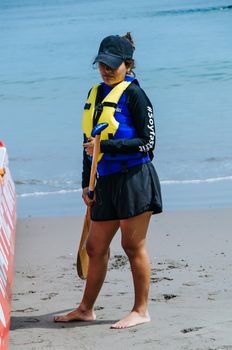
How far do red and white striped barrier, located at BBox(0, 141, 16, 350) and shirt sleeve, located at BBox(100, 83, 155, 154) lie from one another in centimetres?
96

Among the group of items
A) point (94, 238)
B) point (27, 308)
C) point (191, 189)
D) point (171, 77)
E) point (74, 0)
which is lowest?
point (74, 0)

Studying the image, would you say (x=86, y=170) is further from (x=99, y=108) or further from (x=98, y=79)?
(x=98, y=79)

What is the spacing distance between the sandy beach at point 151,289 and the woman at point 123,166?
25cm

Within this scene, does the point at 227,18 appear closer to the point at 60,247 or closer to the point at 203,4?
the point at 203,4

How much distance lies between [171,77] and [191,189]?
11764 millimetres

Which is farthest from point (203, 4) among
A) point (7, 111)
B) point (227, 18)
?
point (7, 111)

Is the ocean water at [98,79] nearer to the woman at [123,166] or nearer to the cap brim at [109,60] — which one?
the woman at [123,166]

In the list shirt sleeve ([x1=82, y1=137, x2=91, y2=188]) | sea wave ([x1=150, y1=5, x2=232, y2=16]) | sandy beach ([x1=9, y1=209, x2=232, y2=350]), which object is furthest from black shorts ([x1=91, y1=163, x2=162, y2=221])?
sea wave ([x1=150, y1=5, x2=232, y2=16])

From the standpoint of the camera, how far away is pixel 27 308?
20.0 ft

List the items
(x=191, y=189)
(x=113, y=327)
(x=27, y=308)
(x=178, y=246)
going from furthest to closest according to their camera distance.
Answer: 1. (x=191, y=189)
2. (x=178, y=246)
3. (x=27, y=308)
4. (x=113, y=327)

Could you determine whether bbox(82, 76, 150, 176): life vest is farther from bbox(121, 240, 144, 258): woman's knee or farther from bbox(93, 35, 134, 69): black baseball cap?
bbox(121, 240, 144, 258): woman's knee

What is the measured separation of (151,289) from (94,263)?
2.60 feet

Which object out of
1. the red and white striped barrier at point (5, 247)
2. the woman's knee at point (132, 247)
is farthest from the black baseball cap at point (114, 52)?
the red and white striped barrier at point (5, 247)

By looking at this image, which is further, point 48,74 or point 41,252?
point 48,74
